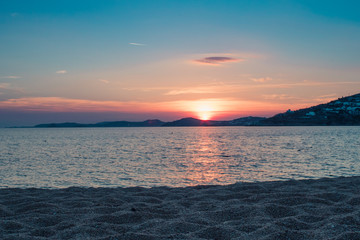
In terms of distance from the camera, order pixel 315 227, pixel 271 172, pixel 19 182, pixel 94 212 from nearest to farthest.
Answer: pixel 315 227
pixel 94 212
pixel 19 182
pixel 271 172

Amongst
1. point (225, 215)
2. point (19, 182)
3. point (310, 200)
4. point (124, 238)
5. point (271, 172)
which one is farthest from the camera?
point (271, 172)

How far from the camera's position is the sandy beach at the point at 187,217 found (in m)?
6.09

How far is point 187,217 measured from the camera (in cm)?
743

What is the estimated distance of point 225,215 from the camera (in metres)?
7.55

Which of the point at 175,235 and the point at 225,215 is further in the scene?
the point at 225,215

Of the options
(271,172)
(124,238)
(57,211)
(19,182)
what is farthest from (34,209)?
(271,172)

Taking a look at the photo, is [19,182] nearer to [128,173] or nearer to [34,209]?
[128,173]

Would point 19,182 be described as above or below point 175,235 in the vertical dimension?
below

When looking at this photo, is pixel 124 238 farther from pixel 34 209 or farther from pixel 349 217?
pixel 349 217

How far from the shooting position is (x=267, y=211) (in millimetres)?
7727

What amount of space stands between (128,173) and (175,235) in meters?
14.7

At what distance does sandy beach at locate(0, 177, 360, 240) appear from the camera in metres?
6.09

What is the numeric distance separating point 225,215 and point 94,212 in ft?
12.1

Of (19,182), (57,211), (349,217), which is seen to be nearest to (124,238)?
(57,211)
